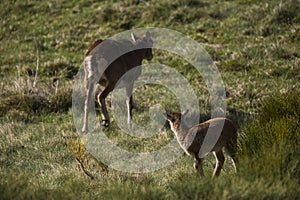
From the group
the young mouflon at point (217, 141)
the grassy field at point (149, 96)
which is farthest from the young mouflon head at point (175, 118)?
the grassy field at point (149, 96)

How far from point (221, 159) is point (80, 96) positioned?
4.92 meters

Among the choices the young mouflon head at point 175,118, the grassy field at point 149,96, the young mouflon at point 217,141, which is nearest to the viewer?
the grassy field at point 149,96

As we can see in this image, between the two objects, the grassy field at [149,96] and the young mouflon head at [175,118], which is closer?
the grassy field at [149,96]

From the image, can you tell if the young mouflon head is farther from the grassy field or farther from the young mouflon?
the grassy field

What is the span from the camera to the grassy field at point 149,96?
A: 17.4ft

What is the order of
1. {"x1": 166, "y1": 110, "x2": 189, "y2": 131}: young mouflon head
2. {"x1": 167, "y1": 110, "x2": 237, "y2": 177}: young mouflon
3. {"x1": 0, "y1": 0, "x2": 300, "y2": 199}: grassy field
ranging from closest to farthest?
{"x1": 0, "y1": 0, "x2": 300, "y2": 199}: grassy field
{"x1": 167, "y1": 110, "x2": 237, "y2": 177}: young mouflon
{"x1": 166, "y1": 110, "x2": 189, "y2": 131}: young mouflon head

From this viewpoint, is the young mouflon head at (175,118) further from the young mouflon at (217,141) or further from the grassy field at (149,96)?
the grassy field at (149,96)

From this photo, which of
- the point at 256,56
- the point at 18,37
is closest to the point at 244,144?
the point at 256,56

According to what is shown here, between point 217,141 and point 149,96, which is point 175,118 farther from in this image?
point 149,96

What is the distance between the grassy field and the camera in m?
5.32

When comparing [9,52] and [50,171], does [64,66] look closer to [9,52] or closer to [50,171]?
[9,52]

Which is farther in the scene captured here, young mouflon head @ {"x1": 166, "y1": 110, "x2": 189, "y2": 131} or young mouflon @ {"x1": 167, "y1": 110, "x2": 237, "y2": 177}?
young mouflon head @ {"x1": 166, "y1": 110, "x2": 189, "y2": 131}

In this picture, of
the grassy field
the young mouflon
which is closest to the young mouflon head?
the young mouflon

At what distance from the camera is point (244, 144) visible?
6.19 m
